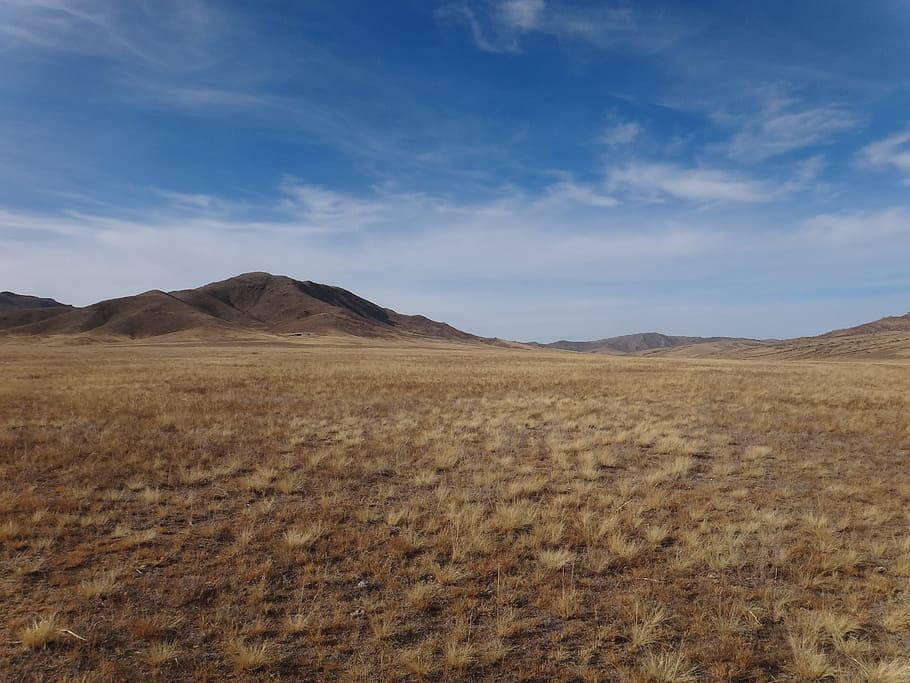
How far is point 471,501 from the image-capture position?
8844 millimetres

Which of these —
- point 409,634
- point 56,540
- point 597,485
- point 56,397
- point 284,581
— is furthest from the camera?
point 56,397

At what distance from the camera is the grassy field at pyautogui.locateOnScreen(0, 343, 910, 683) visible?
4.58 m

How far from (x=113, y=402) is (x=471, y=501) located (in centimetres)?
1630

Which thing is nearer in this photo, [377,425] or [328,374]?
[377,425]

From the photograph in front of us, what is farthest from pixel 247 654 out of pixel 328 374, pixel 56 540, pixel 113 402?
pixel 328 374

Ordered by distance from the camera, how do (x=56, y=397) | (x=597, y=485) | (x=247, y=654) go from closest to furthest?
(x=247, y=654)
(x=597, y=485)
(x=56, y=397)

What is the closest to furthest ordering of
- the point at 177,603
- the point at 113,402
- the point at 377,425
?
the point at 177,603, the point at 377,425, the point at 113,402

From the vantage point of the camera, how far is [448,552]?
6.78 m

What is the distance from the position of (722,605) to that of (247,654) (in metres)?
5.02

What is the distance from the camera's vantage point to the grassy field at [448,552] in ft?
15.0

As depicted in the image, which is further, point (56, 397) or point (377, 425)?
point (56, 397)

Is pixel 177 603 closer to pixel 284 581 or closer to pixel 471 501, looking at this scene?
pixel 284 581

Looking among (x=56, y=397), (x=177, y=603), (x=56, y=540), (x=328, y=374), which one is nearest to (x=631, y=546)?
(x=177, y=603)

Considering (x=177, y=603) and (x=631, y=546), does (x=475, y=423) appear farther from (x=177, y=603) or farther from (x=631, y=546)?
(x=177, y=603)
